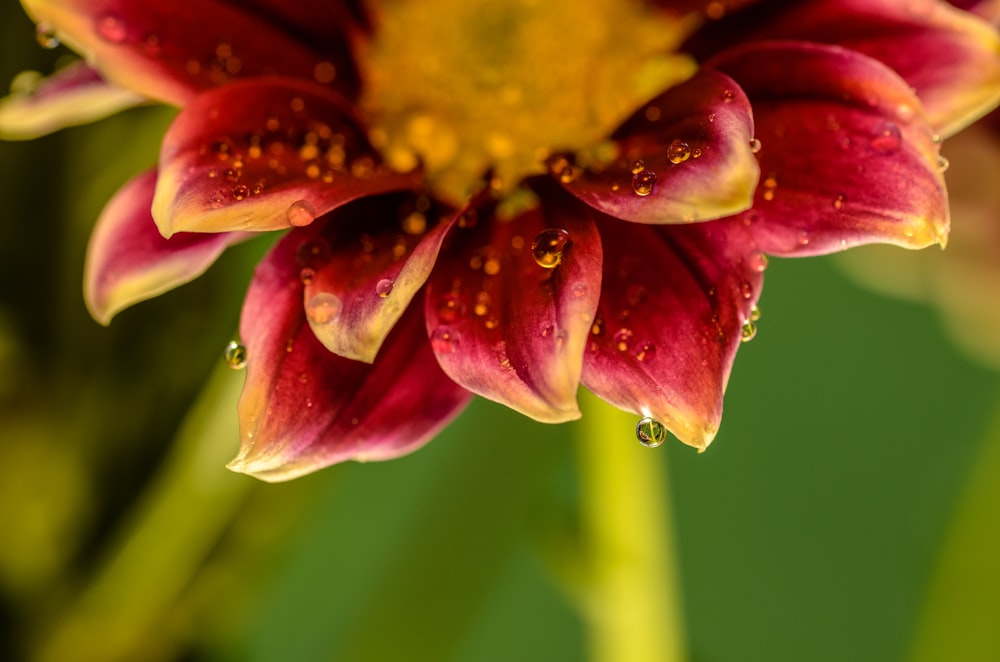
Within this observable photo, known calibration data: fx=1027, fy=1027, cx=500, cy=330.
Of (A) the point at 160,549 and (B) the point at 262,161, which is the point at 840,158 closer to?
(B) the point at 262,161

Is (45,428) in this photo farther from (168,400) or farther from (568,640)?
(568,640)

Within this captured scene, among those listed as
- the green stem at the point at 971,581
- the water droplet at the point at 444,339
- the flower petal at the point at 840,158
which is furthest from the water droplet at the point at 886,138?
the green stem at the point at 971,581

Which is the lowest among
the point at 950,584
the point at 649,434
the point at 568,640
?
the point at 568,640

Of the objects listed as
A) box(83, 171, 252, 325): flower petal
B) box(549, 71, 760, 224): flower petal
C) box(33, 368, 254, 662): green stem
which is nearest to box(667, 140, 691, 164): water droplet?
box(549, 71, 760, 224): flower petal

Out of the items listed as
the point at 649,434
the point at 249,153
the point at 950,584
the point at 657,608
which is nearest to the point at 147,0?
the point at 249,153

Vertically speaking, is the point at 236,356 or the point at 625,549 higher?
the point at 236,356

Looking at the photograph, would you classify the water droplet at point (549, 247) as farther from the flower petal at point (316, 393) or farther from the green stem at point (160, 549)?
the green stem at point (160, 549)

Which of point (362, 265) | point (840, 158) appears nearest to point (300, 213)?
point (362, 265)
